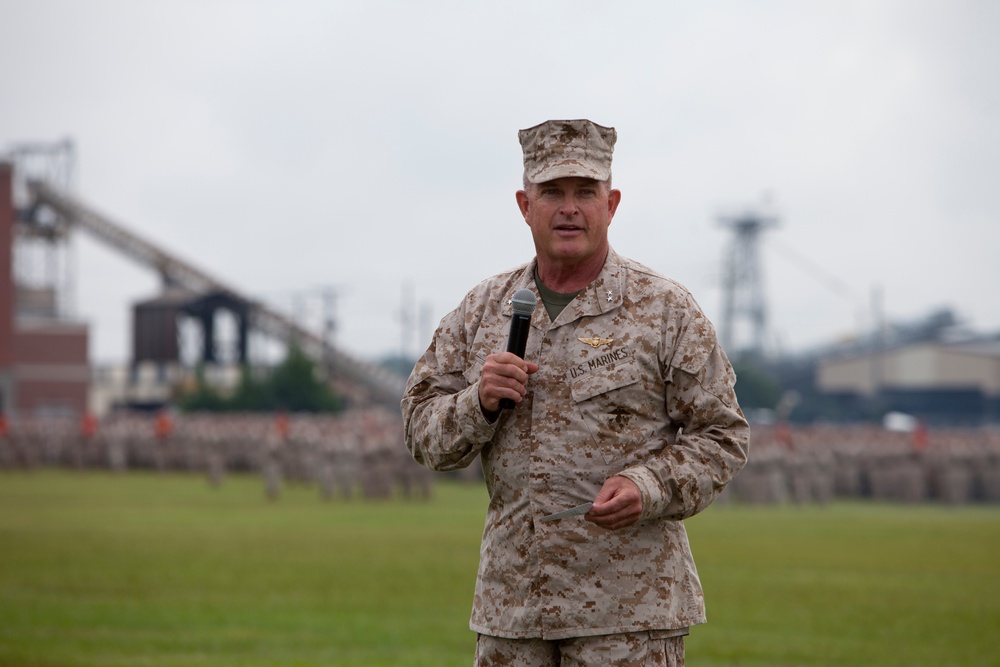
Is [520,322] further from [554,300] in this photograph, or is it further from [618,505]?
[618,505]

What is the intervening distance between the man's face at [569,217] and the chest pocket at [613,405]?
34cm

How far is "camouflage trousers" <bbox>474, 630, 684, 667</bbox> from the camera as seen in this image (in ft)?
13.8

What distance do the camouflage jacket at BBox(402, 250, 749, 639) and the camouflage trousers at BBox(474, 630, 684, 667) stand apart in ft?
0.13

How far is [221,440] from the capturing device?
4491 centimetres

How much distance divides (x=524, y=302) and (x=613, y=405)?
1.31 ft

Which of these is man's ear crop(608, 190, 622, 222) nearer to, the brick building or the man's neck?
the man's neck

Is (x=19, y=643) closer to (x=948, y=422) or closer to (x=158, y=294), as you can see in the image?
(x=158, y=294)

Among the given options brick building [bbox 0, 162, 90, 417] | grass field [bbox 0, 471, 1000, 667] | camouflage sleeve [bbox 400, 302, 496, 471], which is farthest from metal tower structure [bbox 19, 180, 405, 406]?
camouflage sleeve [bbox 400, 302, 496, 471]

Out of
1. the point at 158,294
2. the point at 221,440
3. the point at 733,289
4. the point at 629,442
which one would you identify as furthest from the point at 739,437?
the point at 733,289

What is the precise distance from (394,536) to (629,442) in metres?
19.4

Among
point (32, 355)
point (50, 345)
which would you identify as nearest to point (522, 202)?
point (32, 355)

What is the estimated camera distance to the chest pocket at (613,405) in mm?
4273

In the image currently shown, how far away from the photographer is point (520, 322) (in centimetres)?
412

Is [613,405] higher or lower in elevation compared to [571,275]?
lower
